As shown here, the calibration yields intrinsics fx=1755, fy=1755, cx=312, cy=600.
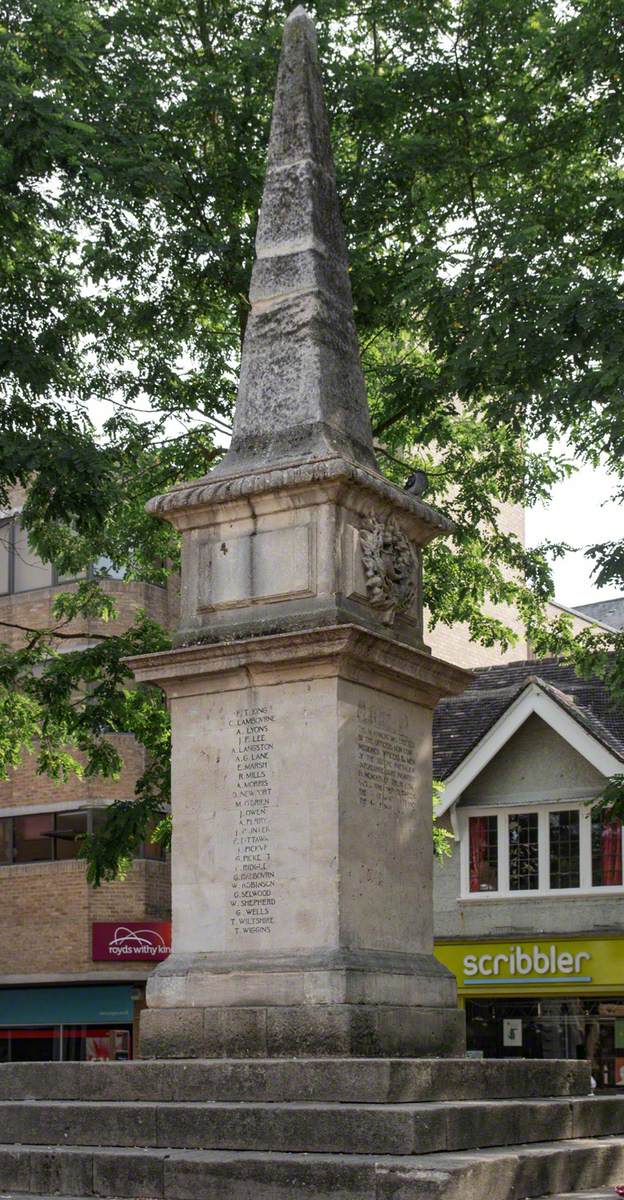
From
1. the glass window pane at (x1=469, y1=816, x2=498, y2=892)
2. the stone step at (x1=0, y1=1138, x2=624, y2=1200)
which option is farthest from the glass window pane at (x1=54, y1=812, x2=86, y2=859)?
the stone step at (x1=0, y1=1138, x2=624, y2=1200)

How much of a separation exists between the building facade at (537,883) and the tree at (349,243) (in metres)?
8.62

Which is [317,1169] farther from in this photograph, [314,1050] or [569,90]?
[569,90]

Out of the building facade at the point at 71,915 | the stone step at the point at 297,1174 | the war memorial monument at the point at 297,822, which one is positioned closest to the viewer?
the stone step at the point at 297,1174

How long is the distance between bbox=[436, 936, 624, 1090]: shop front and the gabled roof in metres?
3.42

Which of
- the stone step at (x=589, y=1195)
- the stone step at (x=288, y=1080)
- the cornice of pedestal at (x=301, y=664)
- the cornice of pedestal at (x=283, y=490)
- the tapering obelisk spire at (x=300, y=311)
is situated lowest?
the stone step at (x=589, y=1195)

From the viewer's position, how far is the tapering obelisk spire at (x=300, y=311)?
13711mm

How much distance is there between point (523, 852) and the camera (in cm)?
3669

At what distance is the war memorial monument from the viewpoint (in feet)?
36.1

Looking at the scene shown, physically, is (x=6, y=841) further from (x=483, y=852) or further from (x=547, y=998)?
(x=547, y=998)

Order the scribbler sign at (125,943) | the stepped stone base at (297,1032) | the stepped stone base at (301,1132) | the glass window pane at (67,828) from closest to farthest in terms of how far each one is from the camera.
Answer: the stepped stone base at (301,1132), the stepped stone base at (297,1032), the scribbler sign at (125,943), the glass window pane at (67,828)

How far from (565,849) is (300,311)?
23892mm

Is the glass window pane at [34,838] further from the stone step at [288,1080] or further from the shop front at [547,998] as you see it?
the stone step at [288,1080]

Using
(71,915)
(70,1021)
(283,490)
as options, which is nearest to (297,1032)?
(283,490)

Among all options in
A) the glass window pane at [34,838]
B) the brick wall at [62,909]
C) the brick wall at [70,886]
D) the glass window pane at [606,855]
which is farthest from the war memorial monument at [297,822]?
the glass window pane at [34,838]
